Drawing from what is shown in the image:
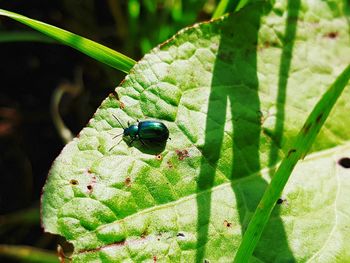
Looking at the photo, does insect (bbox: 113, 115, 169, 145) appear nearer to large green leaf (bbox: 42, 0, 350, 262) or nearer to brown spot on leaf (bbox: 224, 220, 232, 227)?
large green leaf (bbox: 42, 0, 350, 262)

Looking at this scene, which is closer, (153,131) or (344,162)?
(153,131)

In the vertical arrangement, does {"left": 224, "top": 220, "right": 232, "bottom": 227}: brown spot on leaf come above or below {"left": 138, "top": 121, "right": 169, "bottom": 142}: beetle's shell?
below

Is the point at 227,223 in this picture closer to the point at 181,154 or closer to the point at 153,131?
the point at 181,154

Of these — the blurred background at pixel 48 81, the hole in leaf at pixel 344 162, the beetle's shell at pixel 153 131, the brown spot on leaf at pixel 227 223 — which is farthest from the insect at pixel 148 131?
the blurred background at pixel 48 81

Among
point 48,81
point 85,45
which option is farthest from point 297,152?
point 48,81

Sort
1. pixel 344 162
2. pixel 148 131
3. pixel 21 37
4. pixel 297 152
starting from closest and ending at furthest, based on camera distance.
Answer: pixel 297 152 → pixel 148 131 → pixel 344 162 → pixel 21 37

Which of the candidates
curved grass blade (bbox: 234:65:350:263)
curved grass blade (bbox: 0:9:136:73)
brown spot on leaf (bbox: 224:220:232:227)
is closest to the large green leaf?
brown spot on leaf (bbox: 224:220:232:227)
